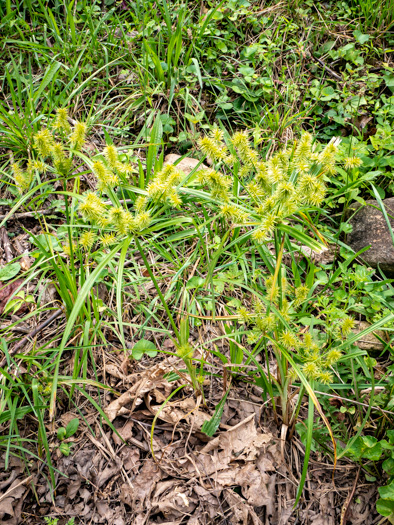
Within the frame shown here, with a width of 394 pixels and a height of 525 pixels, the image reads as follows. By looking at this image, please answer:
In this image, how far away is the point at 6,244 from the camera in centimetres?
239

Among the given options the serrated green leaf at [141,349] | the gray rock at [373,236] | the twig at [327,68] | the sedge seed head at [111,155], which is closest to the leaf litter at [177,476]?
Result: the serrated green leaf at [141,349]

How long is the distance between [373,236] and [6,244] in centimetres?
212

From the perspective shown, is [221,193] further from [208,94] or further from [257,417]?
[208,94]

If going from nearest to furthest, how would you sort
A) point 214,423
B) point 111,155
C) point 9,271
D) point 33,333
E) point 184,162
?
point 111,155
point 214,423
point 33,333
point 9,271
point 184,162

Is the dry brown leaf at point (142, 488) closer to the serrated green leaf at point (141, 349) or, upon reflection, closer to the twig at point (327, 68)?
the serrated green leaf at point (141, 349)

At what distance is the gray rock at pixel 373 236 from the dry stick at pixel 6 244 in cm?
197

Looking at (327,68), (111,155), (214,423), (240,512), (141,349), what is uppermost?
(111,155)

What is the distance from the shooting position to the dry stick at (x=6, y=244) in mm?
2340

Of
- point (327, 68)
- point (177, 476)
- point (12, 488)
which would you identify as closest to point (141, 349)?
point (177, 476)

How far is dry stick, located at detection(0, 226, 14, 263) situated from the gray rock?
197cm

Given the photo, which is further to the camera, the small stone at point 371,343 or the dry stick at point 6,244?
the dry stick at point 6,244

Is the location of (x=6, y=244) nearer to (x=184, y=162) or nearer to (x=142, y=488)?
(x=184, y=162)

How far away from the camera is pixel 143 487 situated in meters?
1.74

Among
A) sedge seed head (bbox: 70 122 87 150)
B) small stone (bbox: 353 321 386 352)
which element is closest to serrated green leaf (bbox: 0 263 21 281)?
sedge seed head (bbox: 70 122 87 150)
